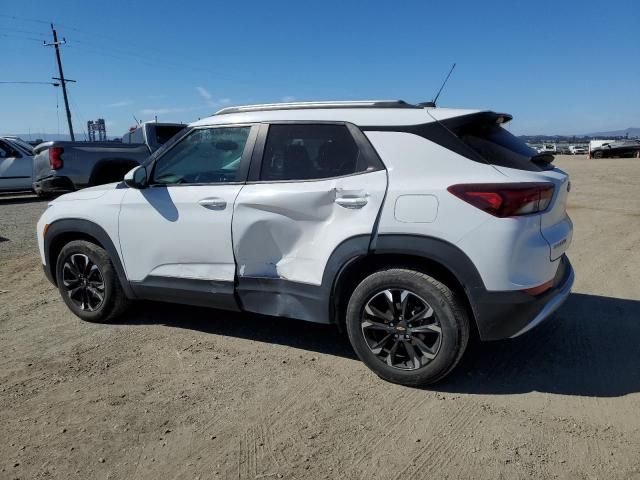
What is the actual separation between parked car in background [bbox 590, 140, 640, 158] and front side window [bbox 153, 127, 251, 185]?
43.4m

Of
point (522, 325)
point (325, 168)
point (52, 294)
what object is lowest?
point (52, 294)

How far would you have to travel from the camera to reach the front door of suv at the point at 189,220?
149 inches

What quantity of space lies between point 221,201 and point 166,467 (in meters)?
1.84

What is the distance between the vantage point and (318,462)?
2588mm

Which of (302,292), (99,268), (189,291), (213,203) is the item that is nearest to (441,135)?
(302,292)

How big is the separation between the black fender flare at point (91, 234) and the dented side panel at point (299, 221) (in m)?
1.22

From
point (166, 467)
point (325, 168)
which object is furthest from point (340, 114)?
point (166, 467)

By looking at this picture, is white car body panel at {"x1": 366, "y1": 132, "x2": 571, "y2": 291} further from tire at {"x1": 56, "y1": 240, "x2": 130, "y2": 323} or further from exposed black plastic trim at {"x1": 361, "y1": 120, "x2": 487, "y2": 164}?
tire at {"x1": 56, "y1": 240, "x2": 130, "y2": 323}

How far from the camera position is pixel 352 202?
329 cm

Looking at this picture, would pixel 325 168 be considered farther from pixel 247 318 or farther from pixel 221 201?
pixel 247 318

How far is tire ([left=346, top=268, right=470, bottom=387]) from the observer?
3.13 metres

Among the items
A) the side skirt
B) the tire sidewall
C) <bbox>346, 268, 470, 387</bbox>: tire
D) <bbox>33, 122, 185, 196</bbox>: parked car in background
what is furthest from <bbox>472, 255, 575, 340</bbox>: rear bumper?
<bbox>33, 122, 185, 196</bbox>: parked car in background

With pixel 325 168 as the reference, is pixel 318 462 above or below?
below

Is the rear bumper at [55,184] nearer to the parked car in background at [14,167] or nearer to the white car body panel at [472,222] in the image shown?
the parked car in background at [14,167]
